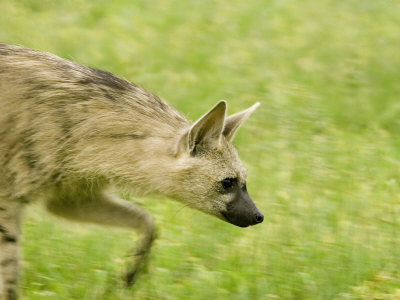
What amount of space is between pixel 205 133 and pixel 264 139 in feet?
9.01

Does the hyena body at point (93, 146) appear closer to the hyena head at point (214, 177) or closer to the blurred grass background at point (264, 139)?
the hyena head at point (214, 177)

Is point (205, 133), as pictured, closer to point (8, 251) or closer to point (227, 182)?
point (227, 182)

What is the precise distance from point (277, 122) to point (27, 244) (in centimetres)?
307

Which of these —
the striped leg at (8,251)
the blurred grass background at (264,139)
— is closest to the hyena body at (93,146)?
the striped leg at (8,251)

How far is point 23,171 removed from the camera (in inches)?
197

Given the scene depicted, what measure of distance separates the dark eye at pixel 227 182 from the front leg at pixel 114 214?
26.6 inches

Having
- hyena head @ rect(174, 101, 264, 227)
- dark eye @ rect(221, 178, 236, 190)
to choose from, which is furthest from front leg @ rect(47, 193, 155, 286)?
dark eye @ rect(221, 178, 236, 190)

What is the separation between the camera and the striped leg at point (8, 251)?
495 centimetres

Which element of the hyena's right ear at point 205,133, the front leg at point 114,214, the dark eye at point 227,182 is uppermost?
the hyena's right ear at point 205,133

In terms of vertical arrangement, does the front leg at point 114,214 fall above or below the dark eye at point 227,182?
below

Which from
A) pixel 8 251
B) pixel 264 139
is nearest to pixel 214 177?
pixel 8 251

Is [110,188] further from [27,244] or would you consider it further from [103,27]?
[103,27]

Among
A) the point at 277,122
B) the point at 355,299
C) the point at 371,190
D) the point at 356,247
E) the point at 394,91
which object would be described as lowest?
the point at 355,299

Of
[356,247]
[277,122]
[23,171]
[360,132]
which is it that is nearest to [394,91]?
[360,132]
